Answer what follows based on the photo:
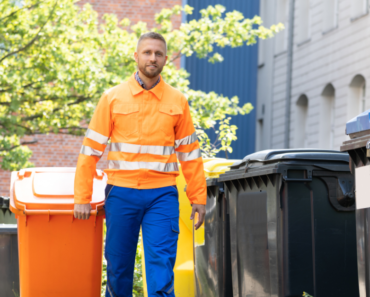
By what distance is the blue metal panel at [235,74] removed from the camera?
1841 cm

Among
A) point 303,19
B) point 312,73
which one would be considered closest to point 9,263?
point 312,73

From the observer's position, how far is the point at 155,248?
3805 millimetres

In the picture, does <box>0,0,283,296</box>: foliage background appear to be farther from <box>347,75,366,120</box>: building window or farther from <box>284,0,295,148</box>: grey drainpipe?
<box>284,0,295,148</box>: grey drainpipe

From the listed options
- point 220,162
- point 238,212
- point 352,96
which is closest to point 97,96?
point 352,96

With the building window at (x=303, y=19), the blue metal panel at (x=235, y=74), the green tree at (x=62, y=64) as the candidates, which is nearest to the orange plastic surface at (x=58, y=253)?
the green tree at (x=62, y=64)

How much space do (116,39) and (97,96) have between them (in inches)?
49.3

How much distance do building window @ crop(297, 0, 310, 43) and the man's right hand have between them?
44.8ft

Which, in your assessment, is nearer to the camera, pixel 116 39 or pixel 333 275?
pixel 333 275

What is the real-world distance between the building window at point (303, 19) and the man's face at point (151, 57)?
13344 mm

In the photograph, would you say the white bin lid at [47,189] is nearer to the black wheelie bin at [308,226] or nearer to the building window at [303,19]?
the black wheelie bin at [308,226]

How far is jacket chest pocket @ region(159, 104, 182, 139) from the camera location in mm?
3934

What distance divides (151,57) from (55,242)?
1446mm

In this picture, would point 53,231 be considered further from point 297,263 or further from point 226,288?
point 297,263

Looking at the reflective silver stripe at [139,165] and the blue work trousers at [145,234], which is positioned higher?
the reflective silver stripe at [139,165]
